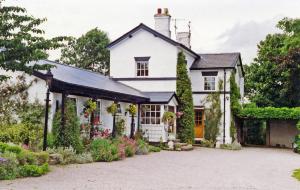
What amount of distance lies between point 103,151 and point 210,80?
50.1 ft

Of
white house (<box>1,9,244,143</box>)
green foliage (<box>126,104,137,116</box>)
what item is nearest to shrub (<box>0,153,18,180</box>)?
green foliage (<box>126,104,137,116</box>)

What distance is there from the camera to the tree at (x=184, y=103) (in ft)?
94.8

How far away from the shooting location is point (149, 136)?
90.1ft

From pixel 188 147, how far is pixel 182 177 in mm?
12262

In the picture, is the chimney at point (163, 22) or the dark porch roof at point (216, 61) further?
the chimney at point (163, 22)

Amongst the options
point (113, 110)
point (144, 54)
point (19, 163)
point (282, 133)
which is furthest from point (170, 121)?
point (19, 163)

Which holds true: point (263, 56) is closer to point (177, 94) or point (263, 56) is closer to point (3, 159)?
point (177, 94)

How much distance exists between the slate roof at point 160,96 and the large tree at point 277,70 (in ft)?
39.7

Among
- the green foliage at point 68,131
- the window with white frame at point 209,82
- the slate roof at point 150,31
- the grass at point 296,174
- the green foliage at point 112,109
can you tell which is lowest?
the grass at point 296,174

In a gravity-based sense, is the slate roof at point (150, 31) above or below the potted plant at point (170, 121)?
above

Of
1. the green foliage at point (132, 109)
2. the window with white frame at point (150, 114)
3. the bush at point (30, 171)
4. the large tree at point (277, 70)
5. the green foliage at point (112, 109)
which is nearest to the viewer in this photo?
the bush at point (30, 171)

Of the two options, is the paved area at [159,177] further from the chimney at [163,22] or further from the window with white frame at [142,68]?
the chimney at [163,22]

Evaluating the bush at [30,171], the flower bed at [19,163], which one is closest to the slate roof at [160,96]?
the flower bed at [19,163]

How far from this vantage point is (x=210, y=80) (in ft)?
101
